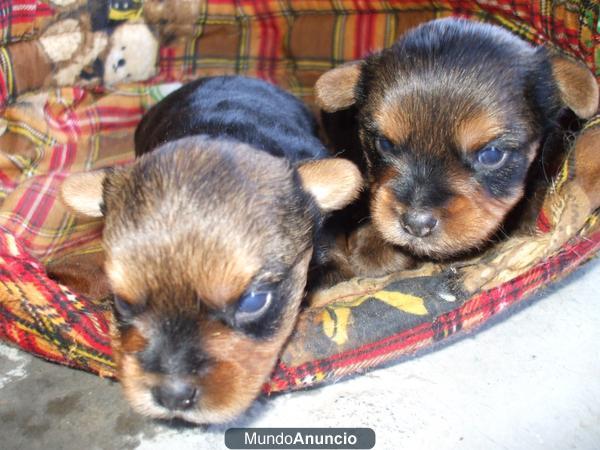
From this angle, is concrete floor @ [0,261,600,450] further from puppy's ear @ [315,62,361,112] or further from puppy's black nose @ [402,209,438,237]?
puppy's ear @ [315,62,361,112]

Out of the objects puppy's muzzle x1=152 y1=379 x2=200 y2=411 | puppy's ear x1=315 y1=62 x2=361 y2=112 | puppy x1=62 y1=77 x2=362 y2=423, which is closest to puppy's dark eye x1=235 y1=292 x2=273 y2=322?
puppy x1=62 y1=77 x2=362 y2=423

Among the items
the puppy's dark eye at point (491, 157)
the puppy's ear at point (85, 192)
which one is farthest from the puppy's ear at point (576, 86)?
the puppy's ear at point (85, 192)

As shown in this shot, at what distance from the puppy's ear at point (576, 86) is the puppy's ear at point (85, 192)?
225 cm

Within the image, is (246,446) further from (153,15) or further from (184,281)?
(153,15)

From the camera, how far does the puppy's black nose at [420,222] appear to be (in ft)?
9.31

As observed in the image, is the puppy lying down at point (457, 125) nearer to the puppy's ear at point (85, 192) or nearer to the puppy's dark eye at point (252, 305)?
the puppy's dark eye at point (252, 305)

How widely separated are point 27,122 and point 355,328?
109 inches

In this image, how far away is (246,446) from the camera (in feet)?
9.58

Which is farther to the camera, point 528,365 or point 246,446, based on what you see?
point 528,365

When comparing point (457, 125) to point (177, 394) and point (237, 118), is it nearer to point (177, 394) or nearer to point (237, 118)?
point (237, 118)

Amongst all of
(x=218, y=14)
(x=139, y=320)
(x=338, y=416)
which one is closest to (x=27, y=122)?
(x=218, y=14)

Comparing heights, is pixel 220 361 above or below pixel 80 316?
above

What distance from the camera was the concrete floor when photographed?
2.87 meters

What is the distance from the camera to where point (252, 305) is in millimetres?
2348
